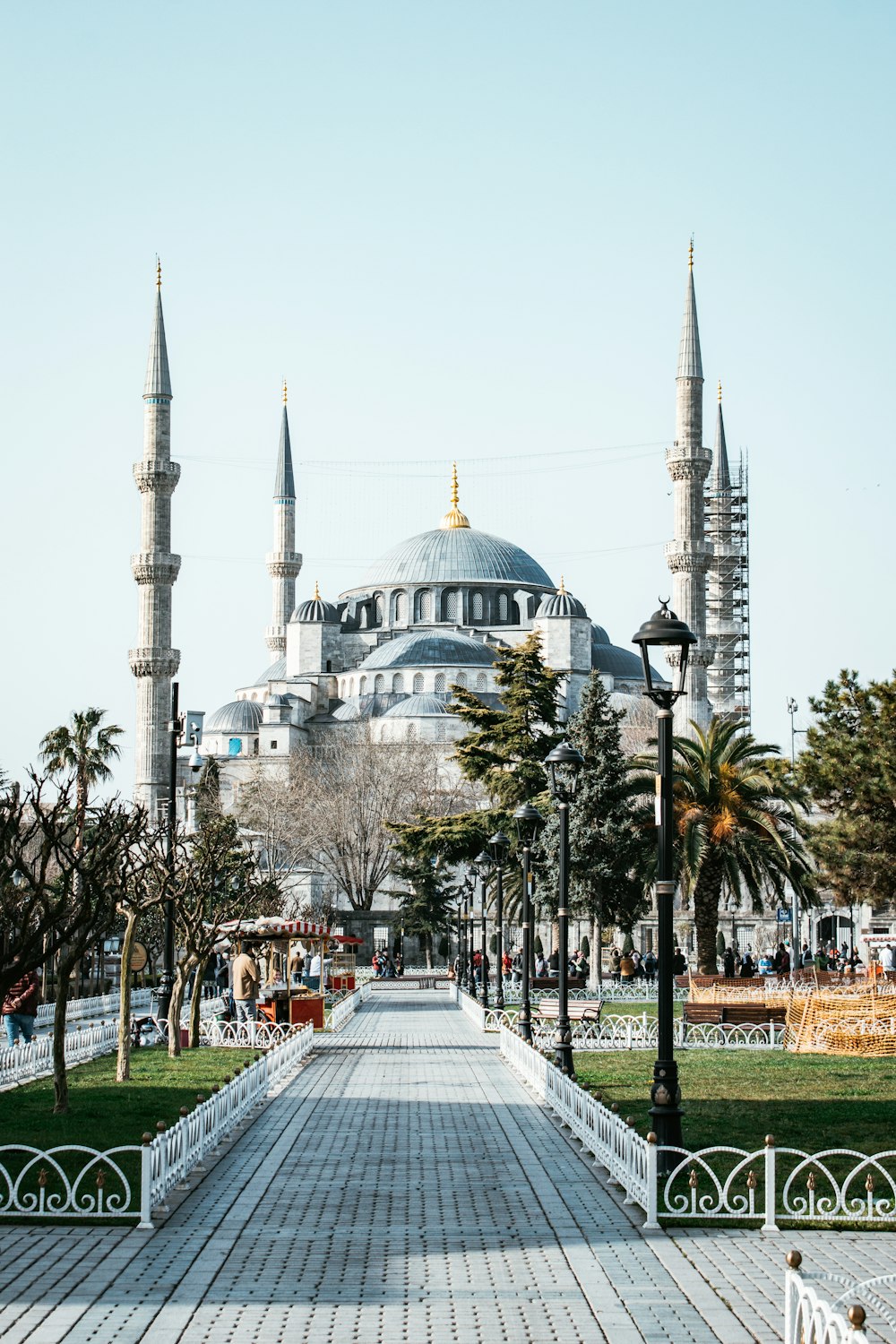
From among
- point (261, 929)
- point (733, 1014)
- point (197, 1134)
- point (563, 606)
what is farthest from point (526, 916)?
point (563, 606)

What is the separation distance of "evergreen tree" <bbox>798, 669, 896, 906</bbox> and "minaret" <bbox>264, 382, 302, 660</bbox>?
57695mm

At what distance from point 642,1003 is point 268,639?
189 ft

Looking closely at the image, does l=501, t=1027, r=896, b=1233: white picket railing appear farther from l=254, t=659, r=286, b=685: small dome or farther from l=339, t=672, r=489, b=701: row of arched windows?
l=254, t=659, r=286, b=685: small dome

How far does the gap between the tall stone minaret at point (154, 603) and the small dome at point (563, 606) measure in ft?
64.8

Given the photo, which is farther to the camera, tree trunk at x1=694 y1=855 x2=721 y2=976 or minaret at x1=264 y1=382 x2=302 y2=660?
minaret at x1=264 y1=382 x2=302 y2=660

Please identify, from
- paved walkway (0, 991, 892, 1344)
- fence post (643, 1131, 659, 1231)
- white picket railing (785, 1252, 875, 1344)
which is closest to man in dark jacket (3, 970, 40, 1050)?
paved walkway (0, 991, 892, 1344)

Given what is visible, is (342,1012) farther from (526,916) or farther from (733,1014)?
(526,916)

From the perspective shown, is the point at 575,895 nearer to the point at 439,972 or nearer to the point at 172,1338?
the point at 439,972

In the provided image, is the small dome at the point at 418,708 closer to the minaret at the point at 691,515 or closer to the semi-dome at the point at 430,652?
the semi-dome at the point at 430,652

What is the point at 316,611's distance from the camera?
82.6m

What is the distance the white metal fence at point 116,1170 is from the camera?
824 cm

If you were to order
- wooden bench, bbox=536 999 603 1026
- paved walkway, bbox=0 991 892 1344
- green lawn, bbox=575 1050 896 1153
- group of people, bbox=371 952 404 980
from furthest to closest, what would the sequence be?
group of people, bbox=371 952 404 980, wooden bench, bbox=536 999 603 1026, green lawn, bbox=575 1050 896 1153, paved walkway, bbox=0 991 892 1344

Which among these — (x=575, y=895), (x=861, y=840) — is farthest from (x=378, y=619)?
(x=861, y=840)

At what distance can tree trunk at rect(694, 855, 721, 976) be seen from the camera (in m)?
27.6
